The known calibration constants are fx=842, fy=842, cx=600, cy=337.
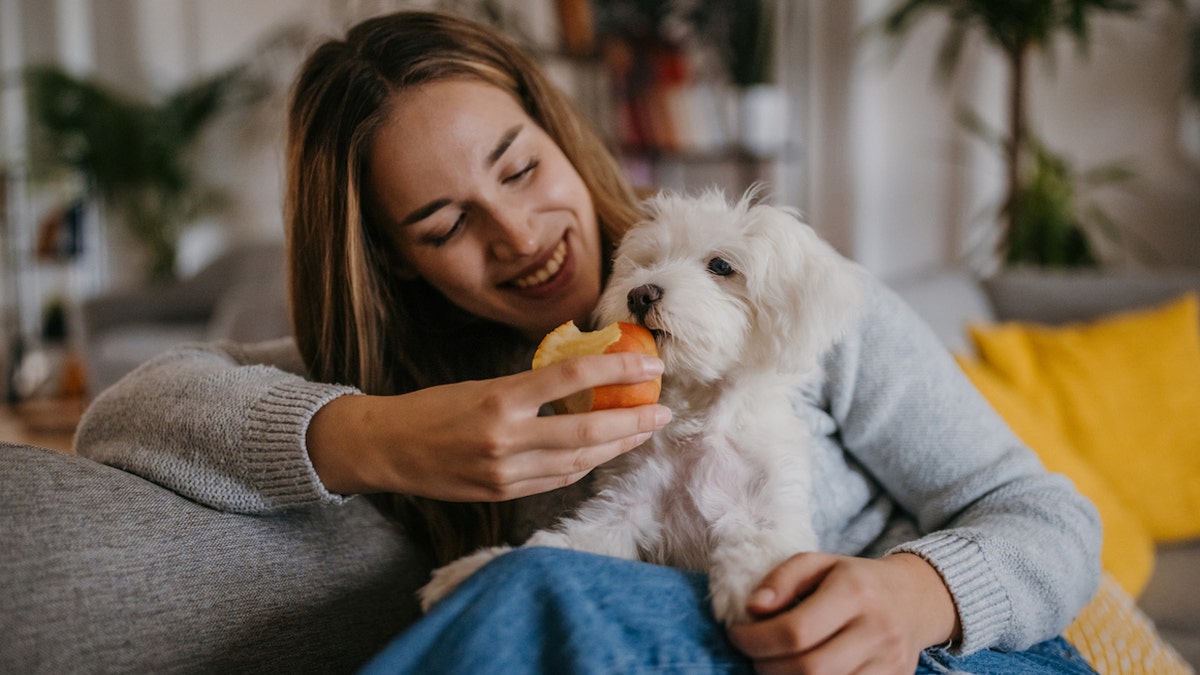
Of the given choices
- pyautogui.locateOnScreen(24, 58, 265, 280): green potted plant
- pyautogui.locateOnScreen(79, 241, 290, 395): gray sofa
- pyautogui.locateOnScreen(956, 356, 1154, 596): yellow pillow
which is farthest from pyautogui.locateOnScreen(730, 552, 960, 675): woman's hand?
pyautogui.locateOnScreen(24, 58, 265, 280): green potted plant

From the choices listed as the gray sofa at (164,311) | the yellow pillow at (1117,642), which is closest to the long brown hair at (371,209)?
the yellow pillow at (1117,642)

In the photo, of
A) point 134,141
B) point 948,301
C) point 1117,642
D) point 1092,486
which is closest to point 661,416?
point 1117,642

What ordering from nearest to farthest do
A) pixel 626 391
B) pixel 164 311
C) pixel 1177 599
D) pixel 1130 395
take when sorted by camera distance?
1. pixel 626 391
2. pixel 1177 599
3. pixel 1130 395
4. pixel 164 311

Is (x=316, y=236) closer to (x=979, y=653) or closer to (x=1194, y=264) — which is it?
(x=979, y=653)

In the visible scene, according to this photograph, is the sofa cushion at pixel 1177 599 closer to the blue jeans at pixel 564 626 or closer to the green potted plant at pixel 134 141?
the blue jeans at pixel 564 626

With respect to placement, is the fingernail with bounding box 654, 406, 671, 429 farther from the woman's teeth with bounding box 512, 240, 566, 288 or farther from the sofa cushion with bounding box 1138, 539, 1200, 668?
the sofa cushion with bounding box 1138, 539, 1200, 668

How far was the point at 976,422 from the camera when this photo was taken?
1.14 meters

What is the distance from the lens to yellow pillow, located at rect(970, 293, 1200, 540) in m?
2.05

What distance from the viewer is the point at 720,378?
3.44ft

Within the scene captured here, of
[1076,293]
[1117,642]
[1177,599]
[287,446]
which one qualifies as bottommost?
[1177,599]

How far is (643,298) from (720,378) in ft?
0.52

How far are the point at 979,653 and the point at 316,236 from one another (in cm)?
103

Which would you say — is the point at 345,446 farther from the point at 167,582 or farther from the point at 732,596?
the point at 732,596

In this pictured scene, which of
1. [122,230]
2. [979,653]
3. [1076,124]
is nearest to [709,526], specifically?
[979,653]
